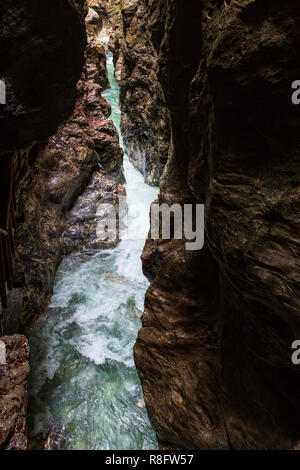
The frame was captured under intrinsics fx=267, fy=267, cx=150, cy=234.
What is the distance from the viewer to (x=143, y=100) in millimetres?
12953

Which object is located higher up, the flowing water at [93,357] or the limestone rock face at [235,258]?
the limestone rock face at [235,258]

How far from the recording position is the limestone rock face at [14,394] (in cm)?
289

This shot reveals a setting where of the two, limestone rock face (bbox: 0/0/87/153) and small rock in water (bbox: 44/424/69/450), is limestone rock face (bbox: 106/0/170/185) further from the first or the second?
small rock in water (bbox: 44/424/69/450)

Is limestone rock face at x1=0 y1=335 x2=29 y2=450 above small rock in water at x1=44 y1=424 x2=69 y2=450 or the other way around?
above

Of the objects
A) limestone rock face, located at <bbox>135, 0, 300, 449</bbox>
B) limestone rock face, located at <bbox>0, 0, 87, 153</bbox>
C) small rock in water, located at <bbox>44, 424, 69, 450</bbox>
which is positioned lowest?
small rock in water, located at <bbox>44, 424, 69, 450</bbox>

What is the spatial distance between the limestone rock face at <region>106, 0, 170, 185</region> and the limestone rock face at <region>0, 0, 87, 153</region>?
25.1 feet

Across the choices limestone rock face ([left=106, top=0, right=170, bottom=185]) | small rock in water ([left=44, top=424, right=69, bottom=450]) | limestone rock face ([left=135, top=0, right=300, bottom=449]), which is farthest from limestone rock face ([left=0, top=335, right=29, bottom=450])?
limestone rock face ([left=106, top=0, right=170, bottom=185])

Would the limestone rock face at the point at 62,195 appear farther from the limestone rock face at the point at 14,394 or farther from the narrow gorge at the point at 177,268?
the limestone rock face at the point at 14,394

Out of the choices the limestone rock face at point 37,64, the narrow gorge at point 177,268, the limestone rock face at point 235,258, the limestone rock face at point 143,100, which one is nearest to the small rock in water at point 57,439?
the narrow gorge at point 177,268

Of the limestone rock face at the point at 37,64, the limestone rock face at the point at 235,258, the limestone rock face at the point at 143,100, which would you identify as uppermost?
the limestone rock face at the point at 143,100

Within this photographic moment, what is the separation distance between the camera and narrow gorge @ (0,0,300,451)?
2.08 m

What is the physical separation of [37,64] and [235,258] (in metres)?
3.25

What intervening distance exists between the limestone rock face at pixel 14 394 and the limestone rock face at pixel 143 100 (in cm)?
957
